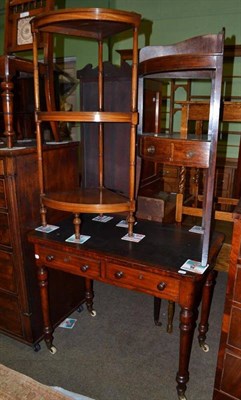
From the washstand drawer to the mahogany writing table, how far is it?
7.6 inches

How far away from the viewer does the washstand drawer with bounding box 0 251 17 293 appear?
1.89m

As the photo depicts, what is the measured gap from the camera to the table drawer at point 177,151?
1345mm

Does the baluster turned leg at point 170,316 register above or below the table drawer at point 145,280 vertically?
below

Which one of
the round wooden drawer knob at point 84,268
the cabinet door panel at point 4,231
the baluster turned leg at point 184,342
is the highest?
the cabinet door panel at point 4,231

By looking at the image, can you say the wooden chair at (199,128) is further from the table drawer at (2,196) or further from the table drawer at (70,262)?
the table drawer at (2,196)

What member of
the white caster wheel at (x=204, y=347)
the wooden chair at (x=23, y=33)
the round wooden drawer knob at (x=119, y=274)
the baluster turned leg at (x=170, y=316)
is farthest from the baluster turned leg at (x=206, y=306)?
the wooden chair at (x=23, y=33)

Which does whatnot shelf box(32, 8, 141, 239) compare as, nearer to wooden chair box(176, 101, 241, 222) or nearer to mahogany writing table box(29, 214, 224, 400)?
mahogany writing table box(29, 214, 224, 400)

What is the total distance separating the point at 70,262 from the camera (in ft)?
5.50

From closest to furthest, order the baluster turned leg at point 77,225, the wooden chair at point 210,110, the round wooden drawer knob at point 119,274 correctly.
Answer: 1. the wooden chair at point 210,110
2. the round wooden drawer knob at point 119,274
3. the baluster turned leg at point 77,225

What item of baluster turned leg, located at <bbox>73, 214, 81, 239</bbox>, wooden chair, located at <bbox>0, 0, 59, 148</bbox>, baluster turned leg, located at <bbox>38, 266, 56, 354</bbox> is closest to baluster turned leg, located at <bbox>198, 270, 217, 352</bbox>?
baluster turned leg, located at <bbox>73, 214, 81, 239</bbox>

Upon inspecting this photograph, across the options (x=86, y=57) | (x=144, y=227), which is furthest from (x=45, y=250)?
(x=86, y=57)

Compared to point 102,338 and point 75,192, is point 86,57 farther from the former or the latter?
point 102,338

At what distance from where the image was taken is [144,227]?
1879 millimetres

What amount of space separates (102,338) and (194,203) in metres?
1.65
